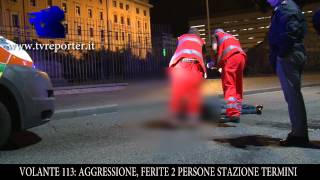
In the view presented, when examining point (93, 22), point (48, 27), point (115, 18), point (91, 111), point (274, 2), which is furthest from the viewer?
point (115, 18)

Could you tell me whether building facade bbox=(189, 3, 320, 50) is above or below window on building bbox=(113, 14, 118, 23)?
below

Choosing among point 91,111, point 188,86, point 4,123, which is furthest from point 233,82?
point 4,123

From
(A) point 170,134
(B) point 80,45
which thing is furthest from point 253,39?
(A) point 170,134

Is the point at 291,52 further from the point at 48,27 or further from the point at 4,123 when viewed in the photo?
the point at 48,27

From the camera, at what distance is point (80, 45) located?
1617 centimetres

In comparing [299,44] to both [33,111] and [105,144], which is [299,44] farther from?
[33,111]

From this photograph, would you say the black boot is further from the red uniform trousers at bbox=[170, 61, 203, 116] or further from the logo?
the logo

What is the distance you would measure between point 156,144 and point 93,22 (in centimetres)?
1472

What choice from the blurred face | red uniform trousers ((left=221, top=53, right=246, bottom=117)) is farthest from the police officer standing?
red uniform trousers ((left=221, top=53, right=246, bottom=117))

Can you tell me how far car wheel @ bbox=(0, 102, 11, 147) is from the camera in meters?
5.33

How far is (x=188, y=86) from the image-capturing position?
7754mm

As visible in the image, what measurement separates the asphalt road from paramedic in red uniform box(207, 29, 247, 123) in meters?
0.30

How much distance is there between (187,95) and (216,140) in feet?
6.20

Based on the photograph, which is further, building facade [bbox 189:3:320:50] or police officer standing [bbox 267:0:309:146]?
building facade [bbox 189:3:320:50]
